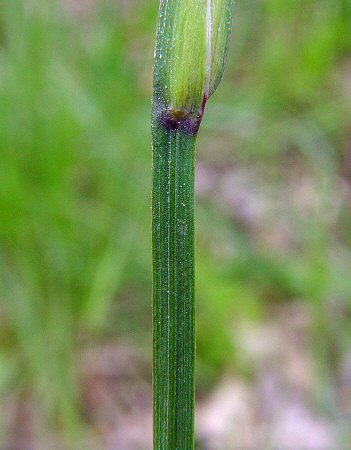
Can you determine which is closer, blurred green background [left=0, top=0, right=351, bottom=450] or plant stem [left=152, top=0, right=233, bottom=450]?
plant stem [left=152, top=0, right=233, bottom=450]

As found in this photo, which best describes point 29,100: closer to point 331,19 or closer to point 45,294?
point 45,294

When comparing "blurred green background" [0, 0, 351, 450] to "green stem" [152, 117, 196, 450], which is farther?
"blurred green background" [0, 0, 351, 450]

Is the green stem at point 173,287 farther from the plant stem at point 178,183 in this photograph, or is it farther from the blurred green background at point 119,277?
the blurred green background at point 119,277

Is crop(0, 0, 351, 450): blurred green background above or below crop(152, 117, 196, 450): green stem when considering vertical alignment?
above

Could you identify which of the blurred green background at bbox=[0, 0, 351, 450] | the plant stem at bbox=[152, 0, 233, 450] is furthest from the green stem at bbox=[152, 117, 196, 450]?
the blurred green background at bbox=[0, 0, 351, 450]

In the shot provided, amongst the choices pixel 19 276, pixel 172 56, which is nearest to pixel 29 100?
pixel 19 276

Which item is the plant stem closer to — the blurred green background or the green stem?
the green stem
